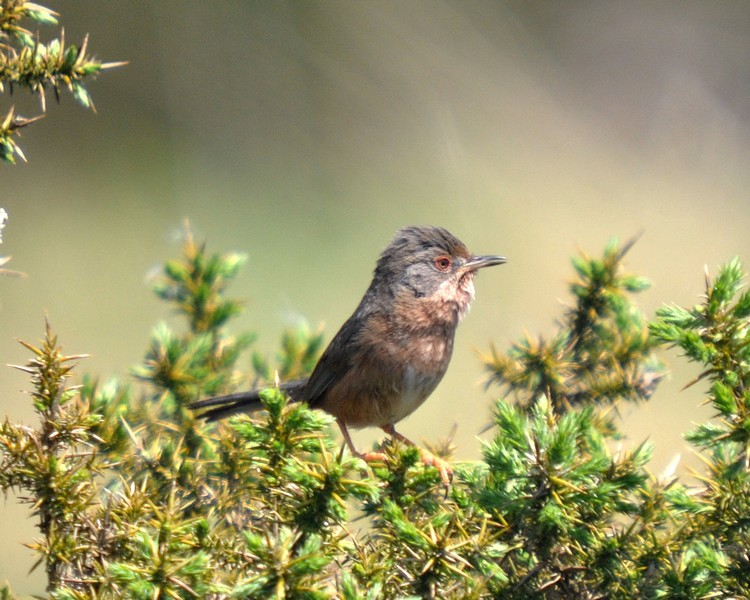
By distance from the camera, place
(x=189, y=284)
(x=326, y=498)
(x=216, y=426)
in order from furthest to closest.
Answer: (x=189, y=284)
(x=216, y=426)
(x=326, y=498)

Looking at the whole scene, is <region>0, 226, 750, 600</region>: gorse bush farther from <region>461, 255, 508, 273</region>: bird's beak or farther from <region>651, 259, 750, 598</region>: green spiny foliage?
<region>461, 255, 508, 273</region>: bird's beak

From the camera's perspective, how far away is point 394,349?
3.74 meters

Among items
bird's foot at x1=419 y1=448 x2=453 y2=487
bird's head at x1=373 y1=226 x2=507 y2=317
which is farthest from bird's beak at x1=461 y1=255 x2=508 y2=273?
bird's foot at x1=419 y1=448 x2=453 y2=487

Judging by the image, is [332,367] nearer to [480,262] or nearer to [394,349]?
[394,349]

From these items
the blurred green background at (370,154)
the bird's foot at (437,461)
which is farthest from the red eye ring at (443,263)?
the blurred green background at (370,154)

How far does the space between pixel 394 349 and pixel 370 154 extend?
17.1 feet

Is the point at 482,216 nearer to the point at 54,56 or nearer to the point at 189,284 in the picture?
the point at 189,284

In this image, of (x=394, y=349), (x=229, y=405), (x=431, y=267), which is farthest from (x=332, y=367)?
(x=431, y=267)

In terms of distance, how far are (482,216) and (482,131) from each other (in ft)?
3.09

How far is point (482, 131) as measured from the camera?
873 centimetres

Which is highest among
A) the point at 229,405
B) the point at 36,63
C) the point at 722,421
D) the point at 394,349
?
the point at 394,349

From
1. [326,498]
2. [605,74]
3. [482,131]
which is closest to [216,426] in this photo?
[326,498]

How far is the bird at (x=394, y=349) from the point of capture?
12.2 feet

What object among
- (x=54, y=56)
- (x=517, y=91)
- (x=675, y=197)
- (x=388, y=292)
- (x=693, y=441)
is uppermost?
(x=517, y=91)
